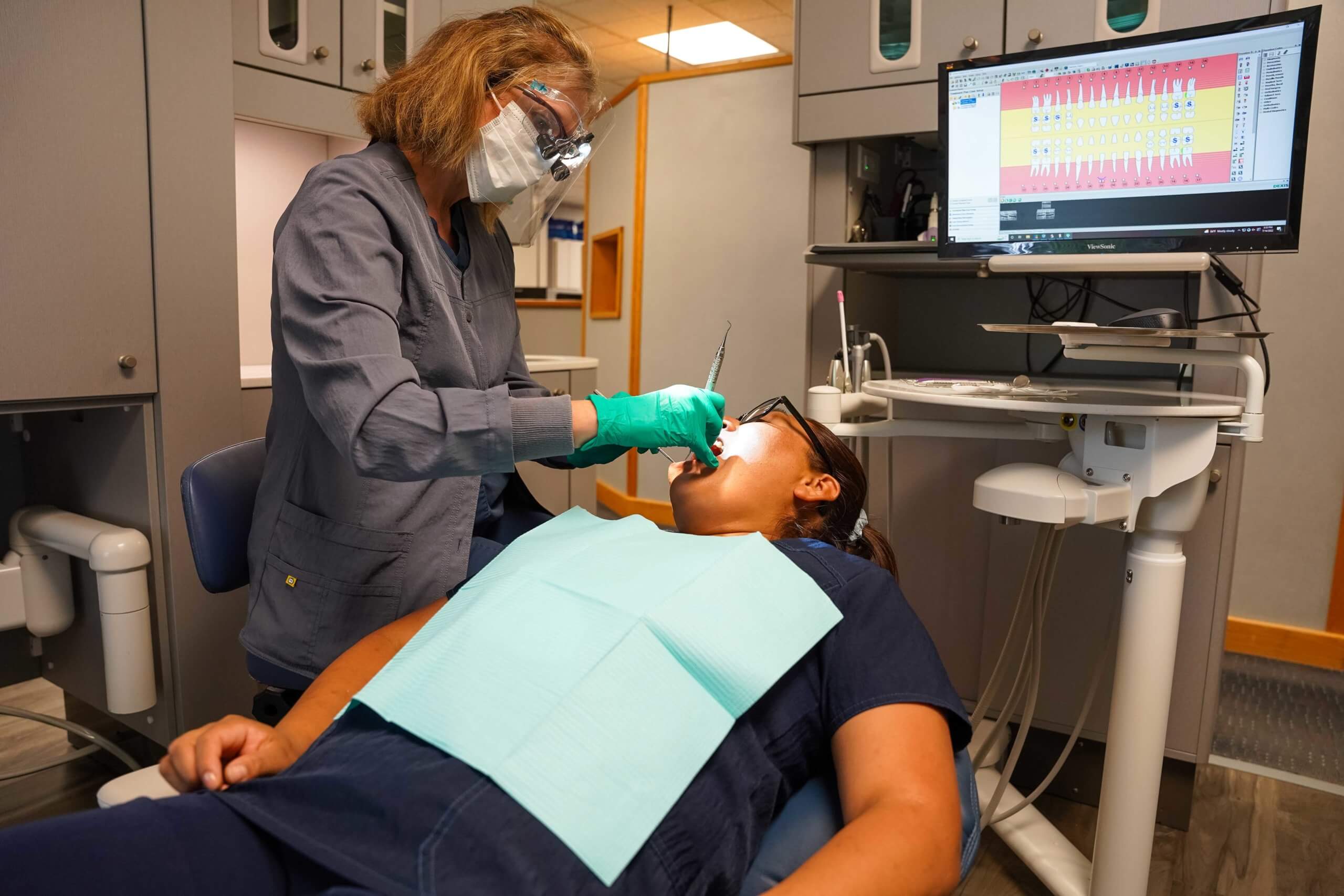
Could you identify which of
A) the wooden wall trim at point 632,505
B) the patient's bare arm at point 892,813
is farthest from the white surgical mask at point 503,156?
the wooden wall trim at point 632,505

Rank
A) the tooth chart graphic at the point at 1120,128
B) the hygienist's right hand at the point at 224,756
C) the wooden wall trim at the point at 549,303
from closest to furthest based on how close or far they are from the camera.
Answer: the hygienist's right hand at the point at 224,756 < the tooth chart graphic at the point at 1120,128 < the wooden wall trim at the point at 549,303

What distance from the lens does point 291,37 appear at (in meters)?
2.14

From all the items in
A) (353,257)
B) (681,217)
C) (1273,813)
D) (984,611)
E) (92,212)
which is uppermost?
(681,217)

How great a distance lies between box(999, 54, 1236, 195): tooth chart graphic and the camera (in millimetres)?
1453

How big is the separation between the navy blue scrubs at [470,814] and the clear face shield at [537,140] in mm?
Answer: 756

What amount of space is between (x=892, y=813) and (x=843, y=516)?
1.85ft

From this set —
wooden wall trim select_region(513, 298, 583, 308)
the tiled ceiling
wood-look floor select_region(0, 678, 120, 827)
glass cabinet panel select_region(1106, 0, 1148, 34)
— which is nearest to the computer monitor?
glass cabinet panel select_region(1106, 0, 1148, 34)

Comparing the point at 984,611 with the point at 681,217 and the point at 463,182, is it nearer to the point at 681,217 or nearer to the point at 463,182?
the point at 463,182

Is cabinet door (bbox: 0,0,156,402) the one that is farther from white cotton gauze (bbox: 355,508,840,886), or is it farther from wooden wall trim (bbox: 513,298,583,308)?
wooden wall trim (bbox: 513,298,583,308)

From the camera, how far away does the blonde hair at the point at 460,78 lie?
4.30 feet

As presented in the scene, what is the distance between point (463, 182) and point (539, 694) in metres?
0.87

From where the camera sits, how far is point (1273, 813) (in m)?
2.06

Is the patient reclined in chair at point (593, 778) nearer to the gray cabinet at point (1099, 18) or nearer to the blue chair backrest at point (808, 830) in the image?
Answer: the blue chair backrest at point (808, 830)

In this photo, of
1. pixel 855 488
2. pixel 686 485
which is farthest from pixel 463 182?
pixel 855 488
